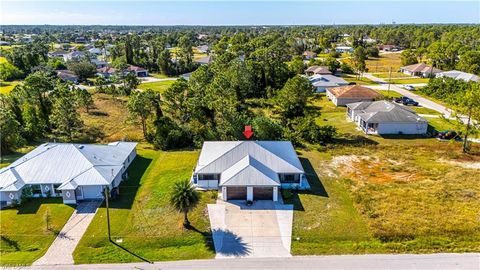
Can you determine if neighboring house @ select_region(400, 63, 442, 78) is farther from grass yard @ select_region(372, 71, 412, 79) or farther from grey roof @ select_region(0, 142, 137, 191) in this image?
grey roof @ select_region(0, 142, 137, 191)

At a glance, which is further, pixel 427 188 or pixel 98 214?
pixel 427 188

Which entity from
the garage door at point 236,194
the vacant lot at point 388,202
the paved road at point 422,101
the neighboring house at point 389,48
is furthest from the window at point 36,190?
the neighboring house at point 389,48

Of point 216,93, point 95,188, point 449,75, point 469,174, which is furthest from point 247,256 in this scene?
point 449,75

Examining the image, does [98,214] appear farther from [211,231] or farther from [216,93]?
[216,93]

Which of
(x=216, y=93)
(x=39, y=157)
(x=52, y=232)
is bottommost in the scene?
(x=52, y=232)

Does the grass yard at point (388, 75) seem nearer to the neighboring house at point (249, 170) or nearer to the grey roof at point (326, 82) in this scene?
the grey roof at point (326, 82)

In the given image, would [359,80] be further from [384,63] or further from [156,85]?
[156,85]
